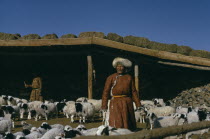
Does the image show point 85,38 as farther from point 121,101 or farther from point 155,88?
point 121,101

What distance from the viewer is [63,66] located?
17312 mm

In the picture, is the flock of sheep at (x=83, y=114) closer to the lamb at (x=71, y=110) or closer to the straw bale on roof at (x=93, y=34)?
the lamb at (x=71, y=110)

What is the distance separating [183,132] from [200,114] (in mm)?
4681

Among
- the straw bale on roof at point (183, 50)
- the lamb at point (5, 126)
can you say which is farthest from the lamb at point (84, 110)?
the straw bale on roof at point (183, 50)

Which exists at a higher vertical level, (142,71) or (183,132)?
(142,71)

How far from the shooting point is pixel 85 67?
57.2 feet

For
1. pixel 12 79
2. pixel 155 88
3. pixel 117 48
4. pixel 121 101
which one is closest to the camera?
pixel 121 101

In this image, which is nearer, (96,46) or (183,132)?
(183,132)

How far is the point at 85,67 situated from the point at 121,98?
37.0 feet

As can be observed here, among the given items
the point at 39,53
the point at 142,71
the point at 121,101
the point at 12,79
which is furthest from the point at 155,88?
the point at 121,101

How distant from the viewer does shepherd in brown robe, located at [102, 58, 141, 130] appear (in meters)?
6.20

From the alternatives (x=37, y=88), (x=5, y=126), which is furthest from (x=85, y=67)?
(x=5, y=126)

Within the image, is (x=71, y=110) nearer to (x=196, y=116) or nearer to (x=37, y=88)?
(x=37, y=88)

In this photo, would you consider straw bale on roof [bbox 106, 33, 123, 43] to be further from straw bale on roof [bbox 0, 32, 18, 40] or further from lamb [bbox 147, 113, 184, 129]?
lamb [bbox 147, 113, 184, 129]
